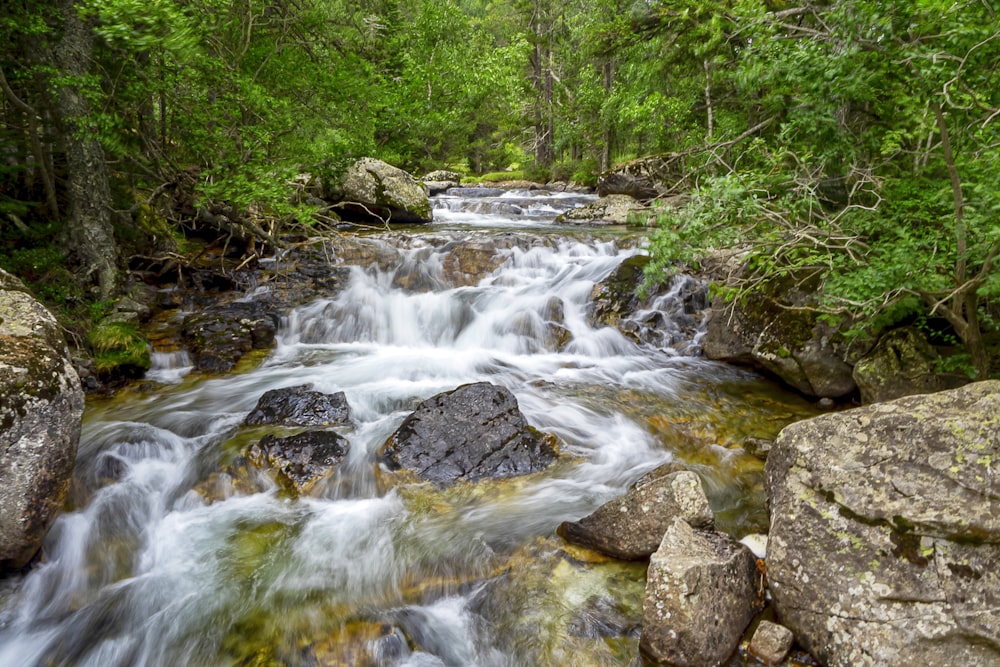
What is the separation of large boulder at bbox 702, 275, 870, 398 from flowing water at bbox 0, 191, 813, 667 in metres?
0.33

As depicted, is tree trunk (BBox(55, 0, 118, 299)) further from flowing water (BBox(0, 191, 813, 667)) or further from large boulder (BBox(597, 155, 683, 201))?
large boulder (BBox(597, 155, 683, 201))

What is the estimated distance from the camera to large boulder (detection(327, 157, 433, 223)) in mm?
14461

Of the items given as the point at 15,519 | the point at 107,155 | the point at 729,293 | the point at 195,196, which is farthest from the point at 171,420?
the point at 729,293

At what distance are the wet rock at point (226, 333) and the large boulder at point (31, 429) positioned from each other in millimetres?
3601

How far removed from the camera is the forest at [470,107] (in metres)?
4.05

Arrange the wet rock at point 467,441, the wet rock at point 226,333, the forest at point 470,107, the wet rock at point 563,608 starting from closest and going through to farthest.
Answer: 1. the wet rock at point 563,608
2. the forest at point 470,107
3. the wet rock at point 467,441
4. the wet rock at point 226,333

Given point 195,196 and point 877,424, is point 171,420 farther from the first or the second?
point 877,424

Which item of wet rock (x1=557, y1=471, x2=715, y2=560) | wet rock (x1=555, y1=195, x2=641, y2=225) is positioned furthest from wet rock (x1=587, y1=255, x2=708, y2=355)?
wet rock (x1=555, y1=195, x2=641, y2=225)

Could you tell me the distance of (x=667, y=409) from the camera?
6.52m

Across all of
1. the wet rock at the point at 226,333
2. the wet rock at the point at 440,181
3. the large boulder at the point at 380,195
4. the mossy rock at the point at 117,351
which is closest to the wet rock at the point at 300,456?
the wet rock at the point at 226,333

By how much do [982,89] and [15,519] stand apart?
7.60 meters

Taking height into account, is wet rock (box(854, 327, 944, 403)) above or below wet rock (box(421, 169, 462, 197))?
below

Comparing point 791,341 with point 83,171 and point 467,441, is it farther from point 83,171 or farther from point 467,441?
point 83,171

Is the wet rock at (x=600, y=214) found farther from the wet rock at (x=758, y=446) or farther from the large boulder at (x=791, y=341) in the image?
the wet rock at (x=758, y=446)
